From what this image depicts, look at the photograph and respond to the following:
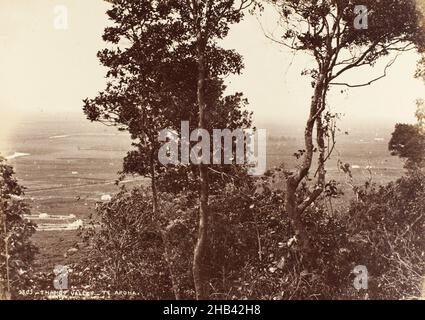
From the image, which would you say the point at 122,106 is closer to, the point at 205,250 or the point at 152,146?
the point at 152,146

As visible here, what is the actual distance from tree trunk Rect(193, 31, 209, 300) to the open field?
1.91m

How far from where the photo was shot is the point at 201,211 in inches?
392

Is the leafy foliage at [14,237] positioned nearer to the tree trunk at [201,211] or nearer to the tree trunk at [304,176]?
the tree trunk at [201,211]

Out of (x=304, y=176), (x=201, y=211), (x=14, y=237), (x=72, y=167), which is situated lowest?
(x=14, y=237)

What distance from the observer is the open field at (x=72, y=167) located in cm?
1171

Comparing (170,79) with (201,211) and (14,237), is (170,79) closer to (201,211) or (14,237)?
(201,211)

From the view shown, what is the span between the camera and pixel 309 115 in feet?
32.8

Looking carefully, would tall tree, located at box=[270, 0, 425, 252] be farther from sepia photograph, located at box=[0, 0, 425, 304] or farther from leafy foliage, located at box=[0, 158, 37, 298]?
leafy foliage, located at box=[0, 158, 37, 298]

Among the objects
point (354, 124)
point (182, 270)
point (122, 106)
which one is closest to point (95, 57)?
point (122, 106)

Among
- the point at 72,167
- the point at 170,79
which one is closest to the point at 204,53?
the point at 170,79

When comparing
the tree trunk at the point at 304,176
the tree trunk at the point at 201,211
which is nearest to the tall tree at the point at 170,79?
the tree trunk at the point at 201,211

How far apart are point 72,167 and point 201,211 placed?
18.4 ft

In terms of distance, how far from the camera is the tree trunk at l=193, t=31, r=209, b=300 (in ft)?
31.8

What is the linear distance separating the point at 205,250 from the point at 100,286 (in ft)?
8.97
